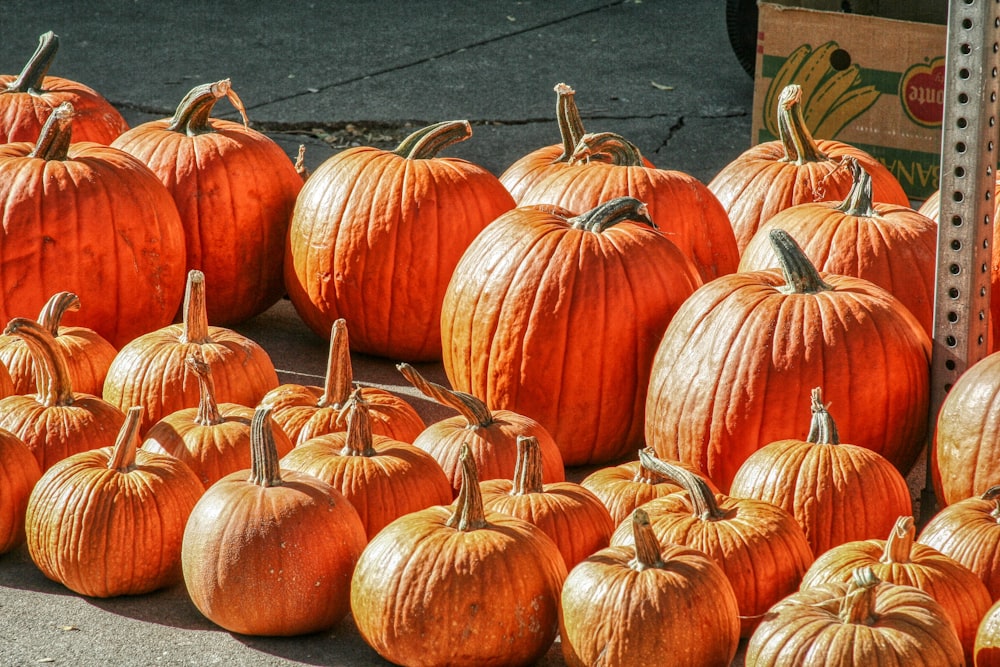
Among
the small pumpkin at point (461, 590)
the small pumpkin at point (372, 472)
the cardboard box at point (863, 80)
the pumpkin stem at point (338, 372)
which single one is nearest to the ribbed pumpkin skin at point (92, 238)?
the pumpkin stem at point (338, 372)

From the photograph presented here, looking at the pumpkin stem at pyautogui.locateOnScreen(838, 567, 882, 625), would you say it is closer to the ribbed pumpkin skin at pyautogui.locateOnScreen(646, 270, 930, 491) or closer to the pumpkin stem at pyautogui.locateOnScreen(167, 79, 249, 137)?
the ribbed pumpkin skin at pyautogui.locateOnScreen(646, 270, 930, 491)

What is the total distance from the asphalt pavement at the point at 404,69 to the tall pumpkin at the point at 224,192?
24 centimetres

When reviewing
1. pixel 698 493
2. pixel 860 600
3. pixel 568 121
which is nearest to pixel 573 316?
pixel 698 493

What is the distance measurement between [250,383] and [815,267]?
166 centimetres

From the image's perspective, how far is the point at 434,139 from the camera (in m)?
4.77

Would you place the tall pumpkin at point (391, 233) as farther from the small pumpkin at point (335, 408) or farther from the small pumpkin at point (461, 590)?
the small pumpkin at point (461, 590)

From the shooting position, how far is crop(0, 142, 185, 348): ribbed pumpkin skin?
4.42 metres

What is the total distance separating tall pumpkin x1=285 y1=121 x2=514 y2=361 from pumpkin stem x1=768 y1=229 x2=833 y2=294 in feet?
4.12

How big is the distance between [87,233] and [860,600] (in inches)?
112

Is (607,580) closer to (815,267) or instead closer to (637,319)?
(637,319)

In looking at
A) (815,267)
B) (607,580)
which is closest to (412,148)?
(815,267)

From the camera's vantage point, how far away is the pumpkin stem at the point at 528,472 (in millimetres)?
3184

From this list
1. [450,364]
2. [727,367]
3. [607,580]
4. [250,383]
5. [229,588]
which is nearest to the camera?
[607,580]

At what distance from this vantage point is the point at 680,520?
310 centimetres
